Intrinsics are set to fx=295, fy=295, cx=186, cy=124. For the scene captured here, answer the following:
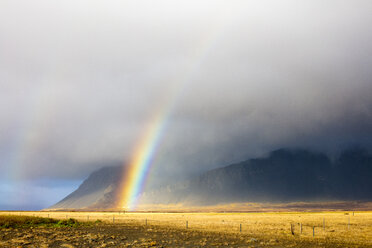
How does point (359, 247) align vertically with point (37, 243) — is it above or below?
below

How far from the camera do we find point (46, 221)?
64.6 meters

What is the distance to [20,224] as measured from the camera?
55.9m

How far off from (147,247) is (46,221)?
135 ft

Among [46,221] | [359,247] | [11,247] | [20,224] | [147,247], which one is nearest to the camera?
[11,247]

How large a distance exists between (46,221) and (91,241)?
33265 millimetres

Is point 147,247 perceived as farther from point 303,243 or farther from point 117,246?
point 303,243

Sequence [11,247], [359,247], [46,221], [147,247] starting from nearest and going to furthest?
[11,247] < [147,247] < [359,247] < [46,221]

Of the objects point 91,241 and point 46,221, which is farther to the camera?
point 46,221

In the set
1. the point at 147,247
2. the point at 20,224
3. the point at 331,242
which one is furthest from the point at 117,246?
the point at 20,224

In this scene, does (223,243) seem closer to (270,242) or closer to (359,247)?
(270,242)

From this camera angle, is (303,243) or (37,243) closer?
(37,243)

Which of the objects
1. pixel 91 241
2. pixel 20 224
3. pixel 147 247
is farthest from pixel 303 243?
pixel 20 224

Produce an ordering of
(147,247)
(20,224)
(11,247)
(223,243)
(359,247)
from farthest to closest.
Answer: (20,224) → (223,243) → (359,247) → (147,247) → (11,247)

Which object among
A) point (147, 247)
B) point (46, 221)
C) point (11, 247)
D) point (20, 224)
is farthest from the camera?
point (46, 221)
